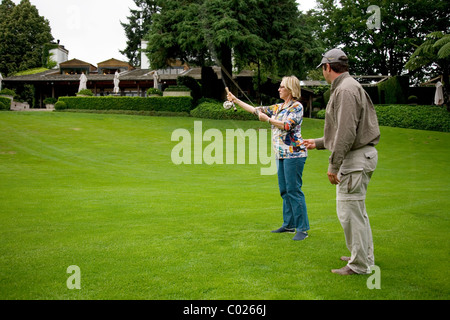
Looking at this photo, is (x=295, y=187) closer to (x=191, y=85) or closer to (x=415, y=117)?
(x=415, y=117)

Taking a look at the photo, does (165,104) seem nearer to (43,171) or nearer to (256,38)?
(256,38)

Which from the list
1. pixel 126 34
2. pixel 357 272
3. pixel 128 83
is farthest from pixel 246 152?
pixel 126 34

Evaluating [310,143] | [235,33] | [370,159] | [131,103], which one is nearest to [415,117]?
[235,33]

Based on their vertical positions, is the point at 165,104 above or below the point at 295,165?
above

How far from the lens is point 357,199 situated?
153 inches

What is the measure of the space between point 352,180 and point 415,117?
28.8 m

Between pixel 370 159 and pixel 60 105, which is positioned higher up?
pixel 60 105

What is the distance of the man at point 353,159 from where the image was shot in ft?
12.5

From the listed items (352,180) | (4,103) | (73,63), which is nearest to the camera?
(352,180)

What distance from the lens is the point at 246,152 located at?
21359mm

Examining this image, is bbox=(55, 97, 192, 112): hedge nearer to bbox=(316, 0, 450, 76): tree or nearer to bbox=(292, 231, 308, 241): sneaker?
bbox=(316, 0, 450, 76): tree

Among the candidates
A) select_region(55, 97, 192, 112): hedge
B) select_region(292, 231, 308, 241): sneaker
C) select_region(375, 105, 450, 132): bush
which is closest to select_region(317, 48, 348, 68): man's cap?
select_region(292, 231, 308, 241): sneaker

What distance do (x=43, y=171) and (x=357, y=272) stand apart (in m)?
13.6

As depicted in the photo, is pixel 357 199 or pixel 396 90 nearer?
pixel 357 199
